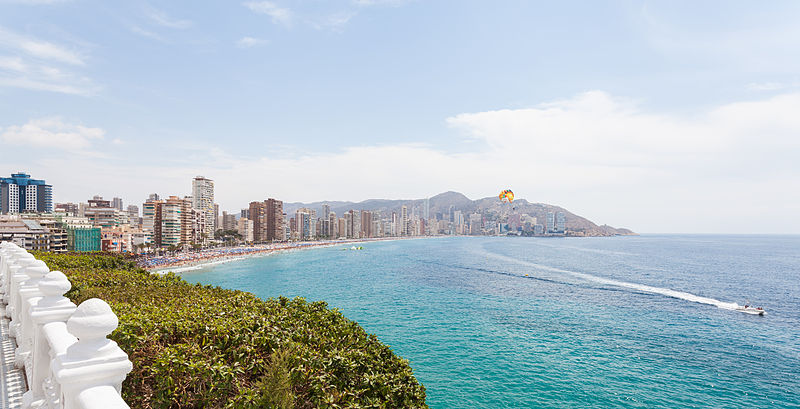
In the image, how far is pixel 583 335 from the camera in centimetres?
2723

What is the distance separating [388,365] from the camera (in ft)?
27.6

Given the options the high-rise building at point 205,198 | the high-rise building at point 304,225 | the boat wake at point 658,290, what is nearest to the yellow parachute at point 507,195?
the boat wake at point 658,290

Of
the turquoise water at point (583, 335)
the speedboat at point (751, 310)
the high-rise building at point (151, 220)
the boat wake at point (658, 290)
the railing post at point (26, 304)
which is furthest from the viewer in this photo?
the high-rise building at point (151, 220)

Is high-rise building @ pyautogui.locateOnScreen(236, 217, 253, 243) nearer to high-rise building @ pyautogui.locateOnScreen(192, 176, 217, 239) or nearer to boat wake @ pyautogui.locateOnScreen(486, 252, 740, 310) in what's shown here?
high-rise building @ pyautogui.locateOnScreen(192, 176, 217, 239)

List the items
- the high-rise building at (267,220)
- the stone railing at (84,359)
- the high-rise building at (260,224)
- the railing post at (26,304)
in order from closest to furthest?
the stone railing at (84,359)
the railing post at (26,304)
the high-rise building at (260,224)
the high-rise building at (267,220)

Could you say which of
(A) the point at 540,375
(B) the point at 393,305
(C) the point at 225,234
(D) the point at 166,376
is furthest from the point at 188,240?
(D) the point at 166,376

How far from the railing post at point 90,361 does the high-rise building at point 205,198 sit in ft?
438

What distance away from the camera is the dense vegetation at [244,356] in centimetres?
522

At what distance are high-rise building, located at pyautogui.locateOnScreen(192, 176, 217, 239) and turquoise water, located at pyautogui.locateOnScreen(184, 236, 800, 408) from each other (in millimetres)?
79755

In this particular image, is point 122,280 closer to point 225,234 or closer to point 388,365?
point 388,365

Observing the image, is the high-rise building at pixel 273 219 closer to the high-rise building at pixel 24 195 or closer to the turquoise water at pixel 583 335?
the high-rise building at pixel 24 195

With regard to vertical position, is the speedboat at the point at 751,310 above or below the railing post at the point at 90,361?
below

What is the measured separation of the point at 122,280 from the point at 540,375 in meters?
19.6

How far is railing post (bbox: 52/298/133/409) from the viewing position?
2826mm
